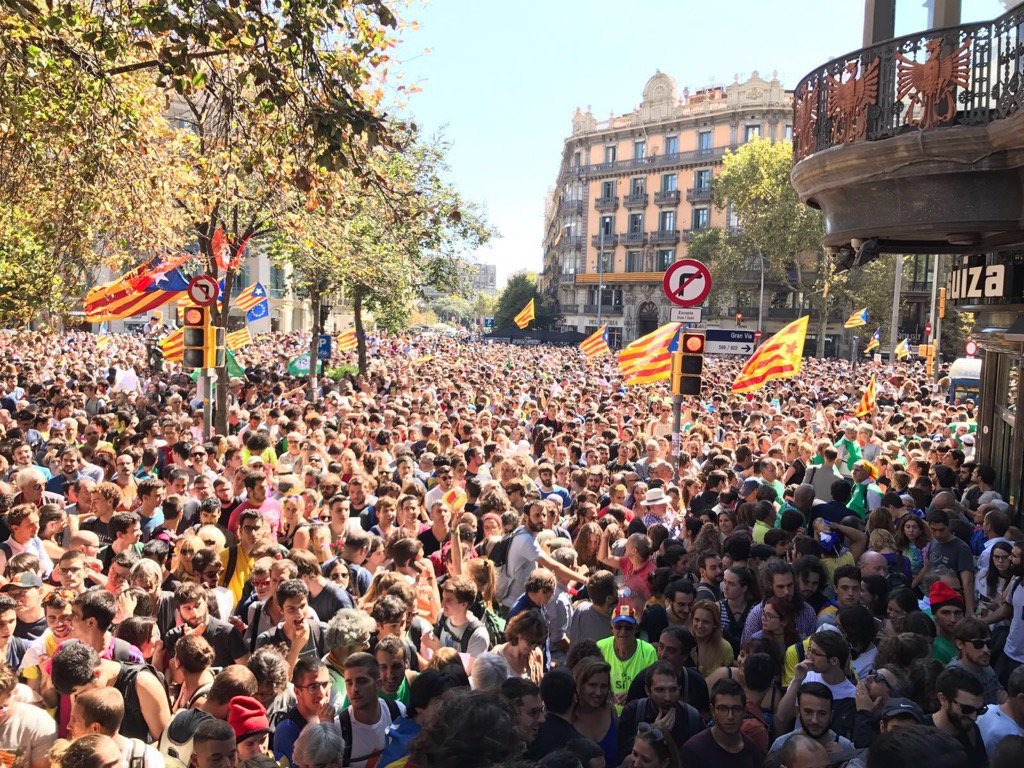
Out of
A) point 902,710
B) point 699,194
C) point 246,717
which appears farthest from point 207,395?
point 699,194

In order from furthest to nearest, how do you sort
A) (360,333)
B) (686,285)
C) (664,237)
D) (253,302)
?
(664,237) → (360,333) → (253,302) → (686,285)

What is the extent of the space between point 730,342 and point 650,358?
7.96 m

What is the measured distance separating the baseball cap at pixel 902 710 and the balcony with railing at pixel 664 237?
6686cm

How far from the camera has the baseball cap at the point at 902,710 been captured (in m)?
4.10

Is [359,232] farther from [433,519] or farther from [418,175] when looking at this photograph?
[433,519]

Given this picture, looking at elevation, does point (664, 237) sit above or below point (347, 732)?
above

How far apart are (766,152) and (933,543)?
4916cm

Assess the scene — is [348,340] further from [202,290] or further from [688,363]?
[688,363]

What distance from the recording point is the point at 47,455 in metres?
9.94

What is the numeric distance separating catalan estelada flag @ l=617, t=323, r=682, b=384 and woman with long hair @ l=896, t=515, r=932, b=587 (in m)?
7.77

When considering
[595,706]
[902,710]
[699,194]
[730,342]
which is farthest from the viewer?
[699,194]

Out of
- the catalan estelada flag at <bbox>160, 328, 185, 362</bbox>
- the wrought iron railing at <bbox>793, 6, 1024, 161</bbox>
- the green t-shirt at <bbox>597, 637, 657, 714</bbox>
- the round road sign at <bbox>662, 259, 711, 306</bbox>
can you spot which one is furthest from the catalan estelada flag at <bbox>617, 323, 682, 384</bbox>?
the green t-shirt at <bbox>597, 637, 657, 714</bbox>

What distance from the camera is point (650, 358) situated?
673 inches

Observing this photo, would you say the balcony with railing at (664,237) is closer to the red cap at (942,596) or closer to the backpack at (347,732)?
the red cap at (942,596)
